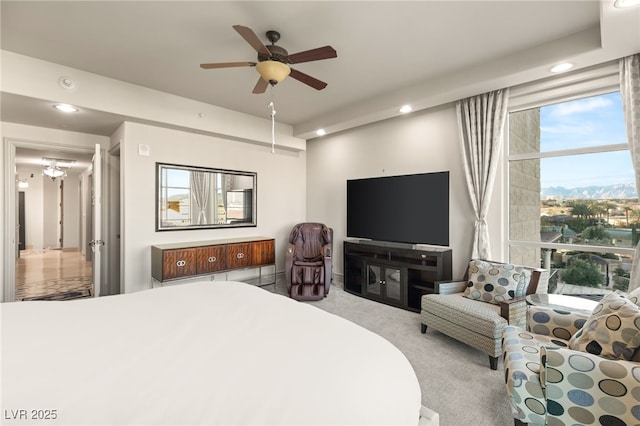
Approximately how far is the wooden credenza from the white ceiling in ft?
5.92

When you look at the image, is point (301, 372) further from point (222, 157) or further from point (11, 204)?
point (11, 204)

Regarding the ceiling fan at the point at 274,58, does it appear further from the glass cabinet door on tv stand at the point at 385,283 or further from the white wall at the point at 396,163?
the glass cabinet door on tv stand at the point at 385,283

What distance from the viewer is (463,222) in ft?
11.9

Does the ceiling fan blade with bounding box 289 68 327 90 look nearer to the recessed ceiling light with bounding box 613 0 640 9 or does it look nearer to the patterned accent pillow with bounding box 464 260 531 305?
the recessed ceiling light with bounding box 613 0 640 9

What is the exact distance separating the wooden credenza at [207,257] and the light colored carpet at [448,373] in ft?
5.25

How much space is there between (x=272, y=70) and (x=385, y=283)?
9.67ft

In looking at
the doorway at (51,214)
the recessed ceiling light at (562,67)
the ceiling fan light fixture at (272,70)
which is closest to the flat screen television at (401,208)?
the recessed ceiling light at (562,67)

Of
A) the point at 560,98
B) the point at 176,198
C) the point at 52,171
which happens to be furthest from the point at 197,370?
the point at 52,171

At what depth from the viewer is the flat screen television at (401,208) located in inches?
141

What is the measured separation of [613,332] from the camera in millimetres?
1456

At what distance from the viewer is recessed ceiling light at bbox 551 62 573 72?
2608 millimetres

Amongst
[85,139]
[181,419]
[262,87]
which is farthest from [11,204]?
[181,419]

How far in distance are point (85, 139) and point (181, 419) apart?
189 inches

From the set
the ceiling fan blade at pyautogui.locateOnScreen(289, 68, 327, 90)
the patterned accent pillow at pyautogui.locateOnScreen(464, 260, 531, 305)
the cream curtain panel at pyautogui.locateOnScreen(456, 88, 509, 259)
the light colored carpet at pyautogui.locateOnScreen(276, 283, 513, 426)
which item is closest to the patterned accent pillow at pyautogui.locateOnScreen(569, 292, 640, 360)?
the light colored carpet at pyautogui.locateOnScreen(276, 283, 513, 426)
